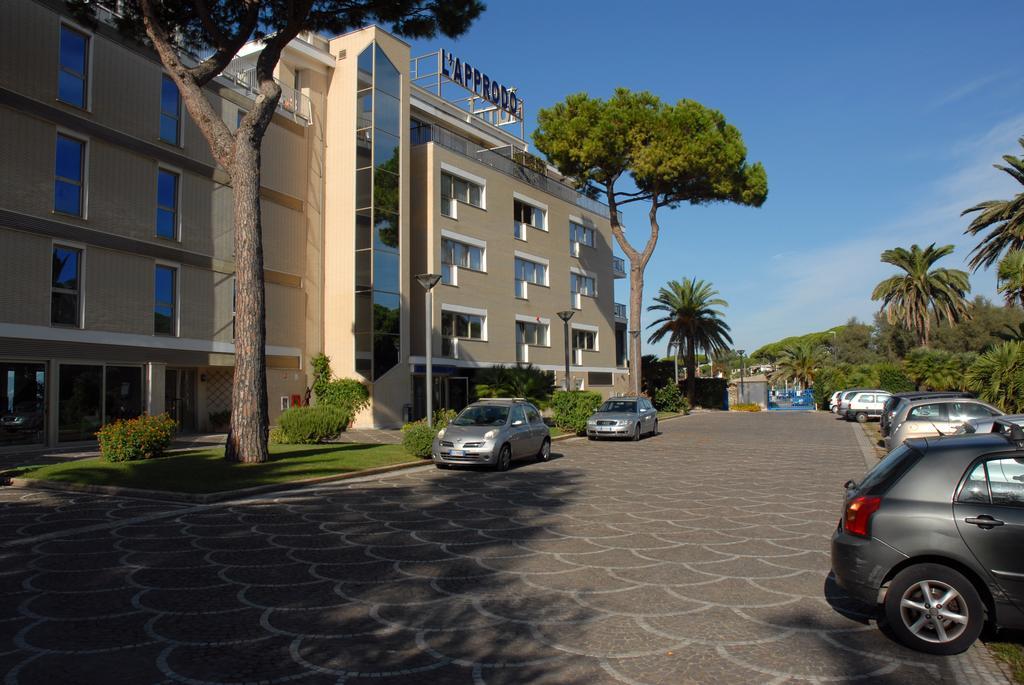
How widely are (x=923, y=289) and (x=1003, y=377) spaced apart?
2709 centimetres

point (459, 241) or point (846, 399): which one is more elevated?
point (459, 241)

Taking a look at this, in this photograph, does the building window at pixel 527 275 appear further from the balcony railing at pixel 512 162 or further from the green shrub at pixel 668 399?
the green shrub at pixel 668 399

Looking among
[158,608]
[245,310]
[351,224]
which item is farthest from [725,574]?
[351,224]

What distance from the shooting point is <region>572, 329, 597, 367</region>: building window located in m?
44.4

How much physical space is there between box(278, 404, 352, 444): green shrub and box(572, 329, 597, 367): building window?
25.3 metres

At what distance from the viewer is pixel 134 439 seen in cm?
1631

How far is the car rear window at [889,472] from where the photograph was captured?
5.36 metres

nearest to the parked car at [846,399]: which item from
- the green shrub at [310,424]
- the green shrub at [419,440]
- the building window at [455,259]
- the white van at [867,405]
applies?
the white van at [867,405]

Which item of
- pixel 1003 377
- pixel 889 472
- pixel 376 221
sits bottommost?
pixel 889 472

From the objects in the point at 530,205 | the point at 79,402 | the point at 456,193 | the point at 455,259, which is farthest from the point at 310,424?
the point at 530,205

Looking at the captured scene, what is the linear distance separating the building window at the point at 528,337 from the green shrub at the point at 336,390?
35.8 feet

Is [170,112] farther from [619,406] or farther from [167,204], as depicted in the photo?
[619,406]

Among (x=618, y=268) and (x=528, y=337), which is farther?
(x=618, y=268)

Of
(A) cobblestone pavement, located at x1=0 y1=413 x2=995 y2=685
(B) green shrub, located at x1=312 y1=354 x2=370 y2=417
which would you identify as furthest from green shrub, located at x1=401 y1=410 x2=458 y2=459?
(B) green shrub, located at x1=312 y1=354 x2=370 y2=417
